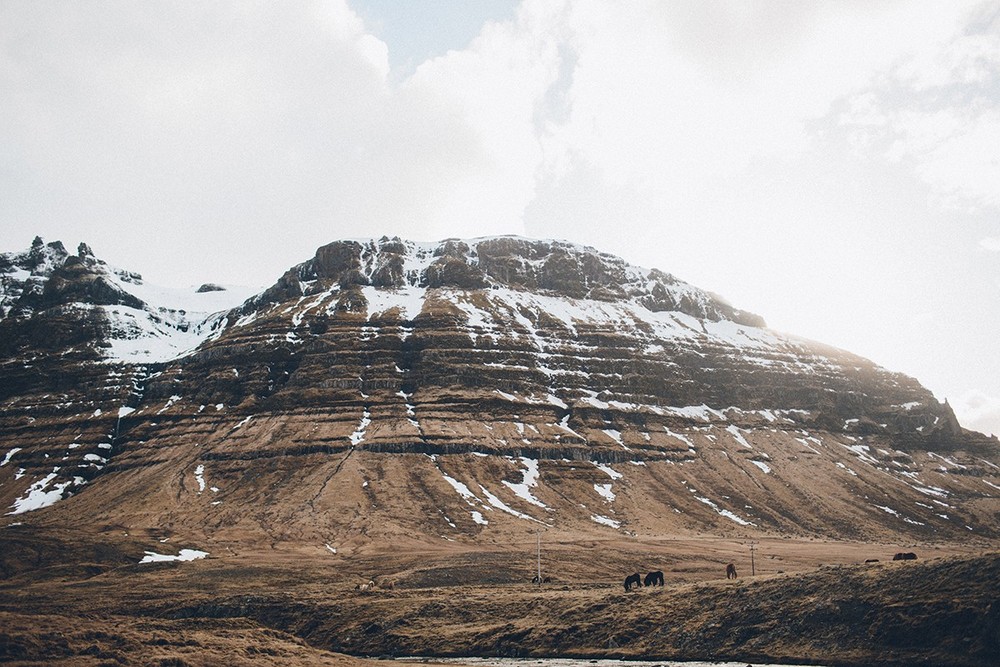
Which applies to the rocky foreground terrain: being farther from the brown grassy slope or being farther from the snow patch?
the snow patch

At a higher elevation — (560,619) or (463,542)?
(560,619)

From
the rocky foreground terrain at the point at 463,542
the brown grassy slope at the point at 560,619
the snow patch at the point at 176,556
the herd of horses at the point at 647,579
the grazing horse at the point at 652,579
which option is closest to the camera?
the brown grassy slope at the point at 560,619

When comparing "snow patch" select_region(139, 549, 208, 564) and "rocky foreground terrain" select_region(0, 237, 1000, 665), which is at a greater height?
"rocky foreground terrain" select_region(0, 237, 1000, 665)

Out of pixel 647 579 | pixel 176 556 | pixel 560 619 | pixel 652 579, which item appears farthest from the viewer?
pixel 176 556

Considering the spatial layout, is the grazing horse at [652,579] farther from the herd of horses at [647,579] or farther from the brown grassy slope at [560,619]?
the brown grassy slope at [560,619]

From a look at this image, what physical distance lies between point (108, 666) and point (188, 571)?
6257 centimetres

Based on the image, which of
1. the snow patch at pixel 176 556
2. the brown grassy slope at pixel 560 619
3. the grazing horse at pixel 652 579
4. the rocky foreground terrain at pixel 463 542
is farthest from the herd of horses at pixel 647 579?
the snow patch at pixel 176 556

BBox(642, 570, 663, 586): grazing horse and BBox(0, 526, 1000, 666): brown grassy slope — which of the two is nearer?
BBox(0, 526, 1000, 666): brown grassy slope

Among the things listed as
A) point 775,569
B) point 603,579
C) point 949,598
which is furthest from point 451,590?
point 775,569

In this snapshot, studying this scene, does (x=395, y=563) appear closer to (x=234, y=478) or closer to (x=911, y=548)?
(x=234, y=478)

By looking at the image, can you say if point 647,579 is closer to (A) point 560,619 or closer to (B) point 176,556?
(A) point 560,619

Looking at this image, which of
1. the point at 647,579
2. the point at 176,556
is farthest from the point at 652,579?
the point at 176,556

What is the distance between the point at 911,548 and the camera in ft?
469

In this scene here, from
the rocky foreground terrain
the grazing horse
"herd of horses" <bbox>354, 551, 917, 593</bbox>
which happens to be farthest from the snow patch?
the grazing horse
